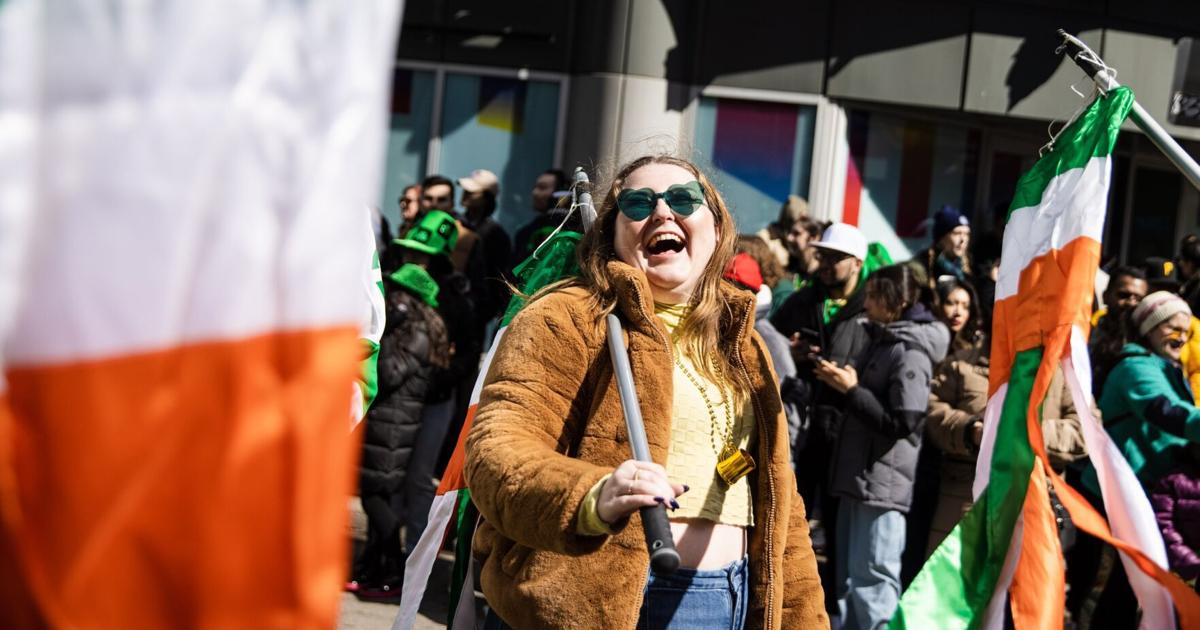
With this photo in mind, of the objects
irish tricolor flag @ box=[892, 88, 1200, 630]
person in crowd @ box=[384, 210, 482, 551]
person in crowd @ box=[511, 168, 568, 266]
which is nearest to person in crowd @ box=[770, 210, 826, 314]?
person in crowd @ box=[511, 168, 568, 266]

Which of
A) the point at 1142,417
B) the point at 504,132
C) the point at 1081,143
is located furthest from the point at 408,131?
the point at 1081,143

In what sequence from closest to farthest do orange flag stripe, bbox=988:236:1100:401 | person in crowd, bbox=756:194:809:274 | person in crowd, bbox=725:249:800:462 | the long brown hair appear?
the long brown hair, orange flag stripe, bbox=988:236:1100:401, person in crowd, bbox=725:249:800:462, person in crowd, bbox=756:194:809:274

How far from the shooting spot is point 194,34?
44.3 inches

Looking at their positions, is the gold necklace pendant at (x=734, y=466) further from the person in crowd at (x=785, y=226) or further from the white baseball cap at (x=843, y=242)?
the person in crowd at (x=785, y=226)

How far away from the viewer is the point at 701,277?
3.14 metres

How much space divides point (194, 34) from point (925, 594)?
304 cm

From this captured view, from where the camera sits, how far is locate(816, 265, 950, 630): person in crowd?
6043mm

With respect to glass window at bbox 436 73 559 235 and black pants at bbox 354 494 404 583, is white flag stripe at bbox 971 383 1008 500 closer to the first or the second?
black pants at bbox 354 494 404 583

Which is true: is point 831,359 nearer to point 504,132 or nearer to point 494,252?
point 494,252

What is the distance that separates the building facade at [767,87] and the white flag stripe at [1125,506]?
8279mm

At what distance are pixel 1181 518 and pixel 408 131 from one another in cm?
847

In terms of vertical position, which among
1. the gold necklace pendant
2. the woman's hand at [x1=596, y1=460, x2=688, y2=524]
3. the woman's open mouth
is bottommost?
the gold necklace pendant

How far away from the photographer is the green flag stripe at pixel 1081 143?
3.94 meters

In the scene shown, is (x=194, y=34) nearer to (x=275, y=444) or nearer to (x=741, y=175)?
(x=275, y=444)
